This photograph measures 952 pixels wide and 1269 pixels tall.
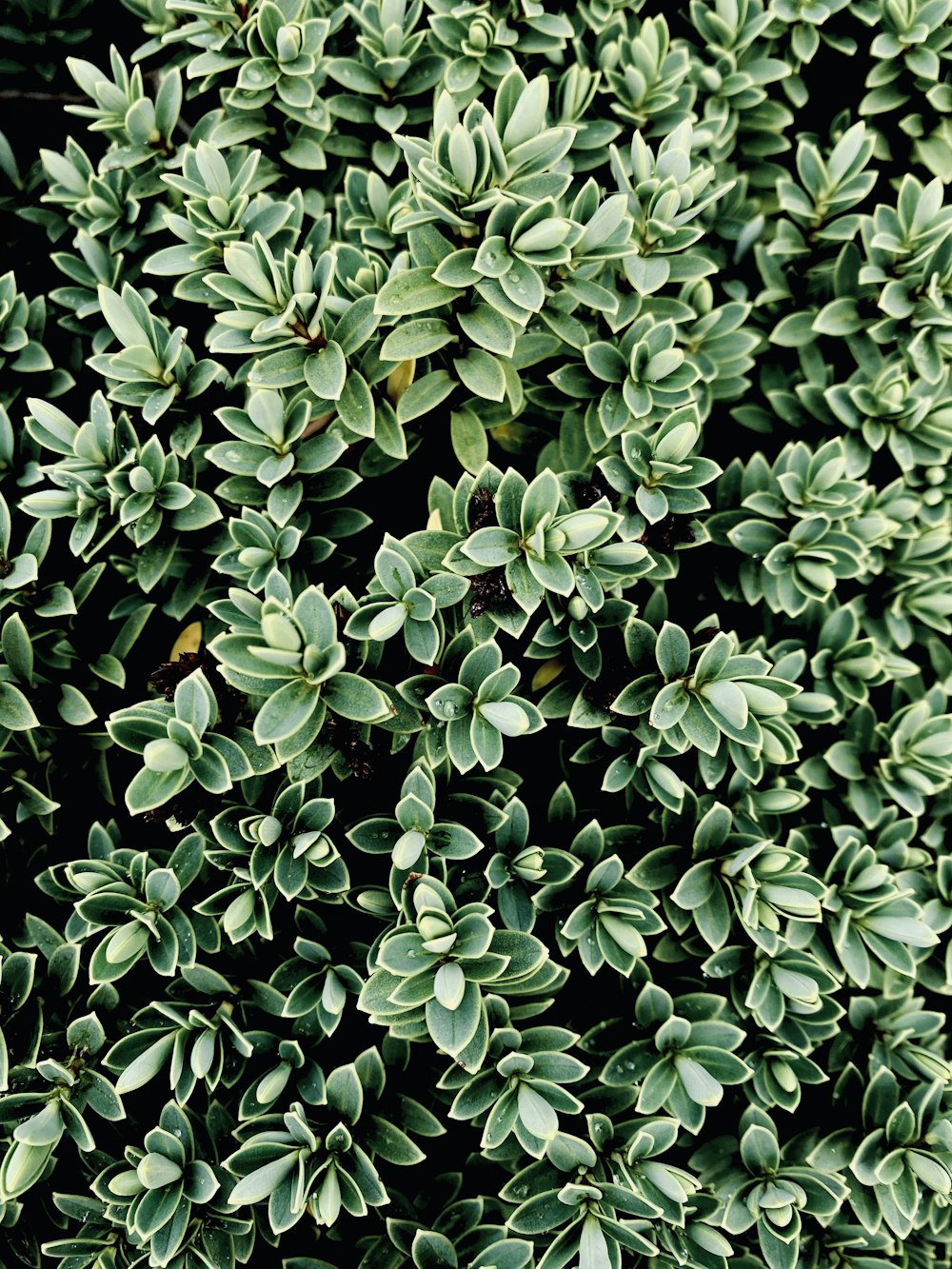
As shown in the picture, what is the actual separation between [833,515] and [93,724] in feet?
5.64

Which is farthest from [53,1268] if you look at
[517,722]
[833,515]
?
[833,515]

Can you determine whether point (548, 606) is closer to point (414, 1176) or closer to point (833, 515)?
point (833, 515)

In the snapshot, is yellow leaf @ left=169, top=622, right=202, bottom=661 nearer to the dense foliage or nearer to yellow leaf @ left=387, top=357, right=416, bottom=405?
the dense foliage

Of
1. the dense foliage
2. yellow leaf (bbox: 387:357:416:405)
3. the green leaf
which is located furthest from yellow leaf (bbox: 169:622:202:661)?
the green leaf

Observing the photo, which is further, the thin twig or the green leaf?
the thin twig

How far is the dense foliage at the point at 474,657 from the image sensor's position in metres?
1.83

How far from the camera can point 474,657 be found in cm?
188

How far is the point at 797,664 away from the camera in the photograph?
2242mm

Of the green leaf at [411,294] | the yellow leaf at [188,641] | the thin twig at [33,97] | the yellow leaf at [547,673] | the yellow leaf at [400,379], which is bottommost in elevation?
the yellow leaf at [188,641]

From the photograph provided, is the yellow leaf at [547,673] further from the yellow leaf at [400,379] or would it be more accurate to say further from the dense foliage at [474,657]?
the yellow leaf at [400,379]

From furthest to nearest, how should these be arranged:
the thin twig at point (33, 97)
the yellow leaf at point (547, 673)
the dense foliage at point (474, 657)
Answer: the thin twig at point (33, 97) → the yellow leaf at point (547, 673) → the dense foliage at point (474, 657)

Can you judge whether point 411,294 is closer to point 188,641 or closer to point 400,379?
point 400,379

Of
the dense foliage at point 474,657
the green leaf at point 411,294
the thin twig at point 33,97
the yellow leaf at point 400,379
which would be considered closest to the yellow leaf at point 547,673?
the dense foliage at point 474,657

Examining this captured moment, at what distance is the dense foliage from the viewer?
6.02ft
